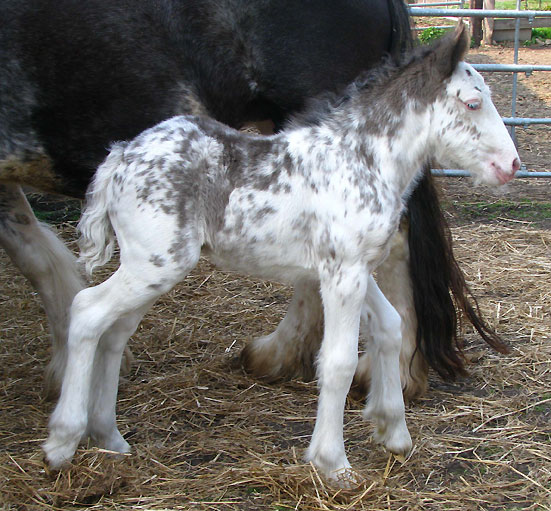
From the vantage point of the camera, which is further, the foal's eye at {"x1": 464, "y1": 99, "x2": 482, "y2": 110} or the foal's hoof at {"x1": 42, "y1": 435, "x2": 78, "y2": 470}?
the foal's hoof at {"x1": 42, "y1": 435, "x2": 78, "y2": 470}

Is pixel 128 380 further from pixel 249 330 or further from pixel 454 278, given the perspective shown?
pixel 454 278

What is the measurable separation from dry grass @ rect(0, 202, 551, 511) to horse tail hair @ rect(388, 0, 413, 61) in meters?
1.48

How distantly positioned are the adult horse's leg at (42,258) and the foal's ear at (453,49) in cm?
194

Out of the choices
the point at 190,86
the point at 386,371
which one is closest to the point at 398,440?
the point at 386,371

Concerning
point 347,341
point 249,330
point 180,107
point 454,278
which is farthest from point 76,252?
point 347,341

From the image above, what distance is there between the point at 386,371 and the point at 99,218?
1.14 m

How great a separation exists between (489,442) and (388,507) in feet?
2.18

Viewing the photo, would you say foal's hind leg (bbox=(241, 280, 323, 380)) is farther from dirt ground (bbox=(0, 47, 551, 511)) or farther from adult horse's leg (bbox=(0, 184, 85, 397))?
adult horse's leg (bbox=(0, 184, 85, 397))

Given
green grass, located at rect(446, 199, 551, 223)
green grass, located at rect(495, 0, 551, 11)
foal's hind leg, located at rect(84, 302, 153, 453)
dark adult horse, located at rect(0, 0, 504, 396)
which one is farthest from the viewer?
green grass, located at rect(495, 0, 551, 11)

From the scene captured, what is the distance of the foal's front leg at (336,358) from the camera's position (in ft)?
8.59

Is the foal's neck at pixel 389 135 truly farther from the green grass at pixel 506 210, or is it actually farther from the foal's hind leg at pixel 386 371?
the green grass at pixel 506 210

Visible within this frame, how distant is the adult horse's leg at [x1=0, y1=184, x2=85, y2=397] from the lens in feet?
11.8

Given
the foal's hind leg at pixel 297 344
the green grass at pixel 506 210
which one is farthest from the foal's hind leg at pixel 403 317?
the green grass at pixel 506 210

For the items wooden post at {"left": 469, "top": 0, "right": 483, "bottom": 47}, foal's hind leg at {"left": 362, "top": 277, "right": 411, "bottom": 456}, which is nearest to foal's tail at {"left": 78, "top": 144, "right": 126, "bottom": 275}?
foal's hind leg at {"left": 362, "top": 277, "right": 411, "bottom": 456}
